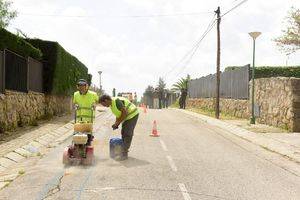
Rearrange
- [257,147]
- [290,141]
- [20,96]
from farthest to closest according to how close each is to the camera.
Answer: [20,96] → [290,141] → [257,147]

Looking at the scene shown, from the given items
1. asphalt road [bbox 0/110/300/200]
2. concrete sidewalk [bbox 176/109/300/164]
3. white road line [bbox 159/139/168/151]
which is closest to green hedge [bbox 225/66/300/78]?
concrete sidewalk [bbox 176/109/300/164]

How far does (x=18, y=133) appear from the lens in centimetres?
1805

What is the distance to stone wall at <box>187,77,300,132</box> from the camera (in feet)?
71.1

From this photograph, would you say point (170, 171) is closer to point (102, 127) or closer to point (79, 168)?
point (79, 168)

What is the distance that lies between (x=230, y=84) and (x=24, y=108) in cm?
1999

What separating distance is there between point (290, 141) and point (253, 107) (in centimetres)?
818

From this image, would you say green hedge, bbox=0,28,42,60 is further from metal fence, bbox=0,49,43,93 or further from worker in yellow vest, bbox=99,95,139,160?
worker in yellow vest, bbox=99,95,139,160

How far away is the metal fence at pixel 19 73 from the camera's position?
18.0 meters

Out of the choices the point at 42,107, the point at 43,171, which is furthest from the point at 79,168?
the point at 42,107

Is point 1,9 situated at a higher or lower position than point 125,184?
higher

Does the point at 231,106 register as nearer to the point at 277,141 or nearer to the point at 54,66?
the point at 54,66

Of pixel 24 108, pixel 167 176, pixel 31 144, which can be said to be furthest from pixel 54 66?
pixel 167 176

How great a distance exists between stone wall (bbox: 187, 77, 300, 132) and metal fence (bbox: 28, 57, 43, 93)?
11.5m

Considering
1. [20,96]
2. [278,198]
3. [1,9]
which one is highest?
[1,9]
